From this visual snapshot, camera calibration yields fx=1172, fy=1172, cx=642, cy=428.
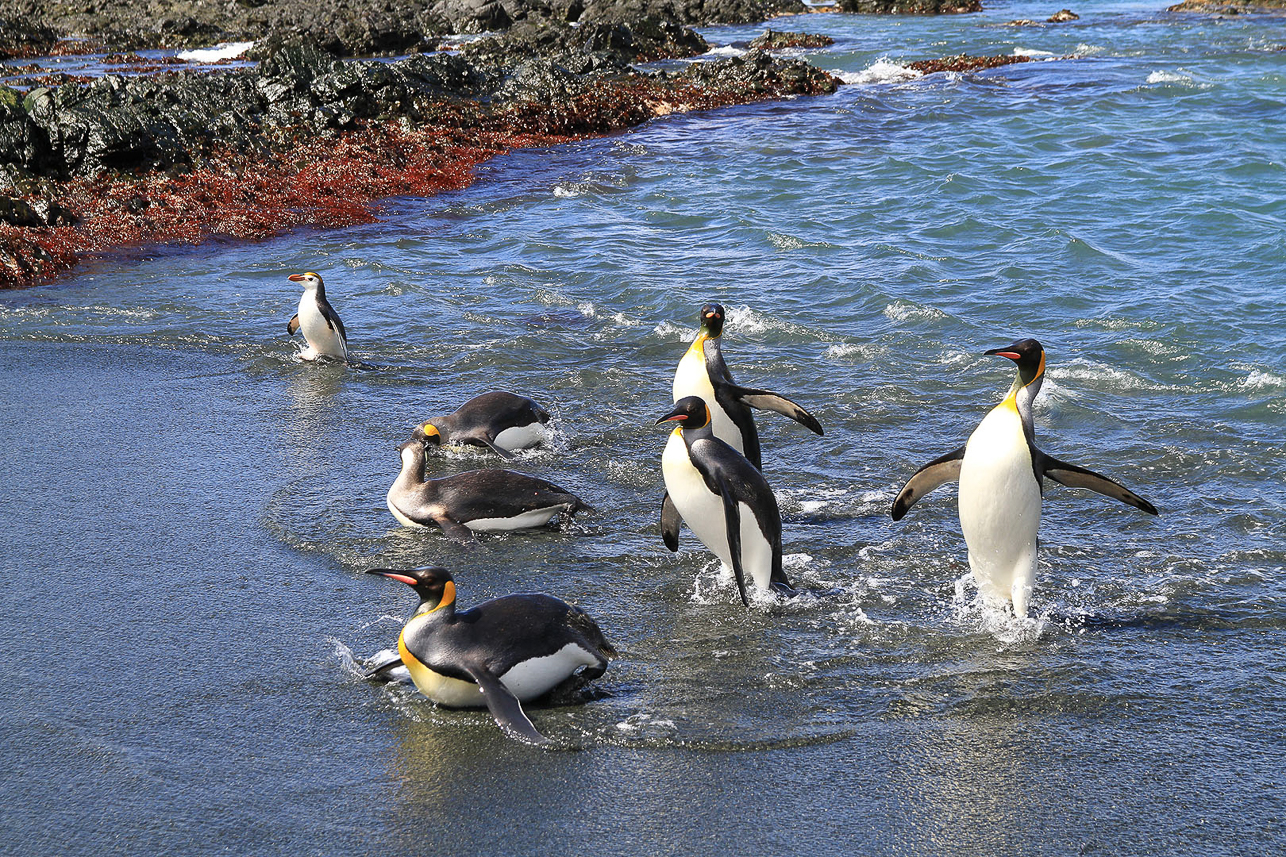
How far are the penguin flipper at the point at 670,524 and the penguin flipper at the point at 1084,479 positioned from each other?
1806 millimetres

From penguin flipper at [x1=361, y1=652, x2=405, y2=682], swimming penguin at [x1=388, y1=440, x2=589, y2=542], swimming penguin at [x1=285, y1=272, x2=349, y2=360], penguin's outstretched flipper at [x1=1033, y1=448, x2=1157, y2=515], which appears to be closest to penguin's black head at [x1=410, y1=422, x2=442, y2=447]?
swimming penguin at [x1=388, y1=440, x2=589, y2=542]

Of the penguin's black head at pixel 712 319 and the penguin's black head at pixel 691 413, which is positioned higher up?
the penguin's black head at pixel 712 319

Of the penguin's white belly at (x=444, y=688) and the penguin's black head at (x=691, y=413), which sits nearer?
the penguin's white belly at (x=444, y=688)

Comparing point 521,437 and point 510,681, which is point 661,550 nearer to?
point 521,437

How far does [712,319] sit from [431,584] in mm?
2883

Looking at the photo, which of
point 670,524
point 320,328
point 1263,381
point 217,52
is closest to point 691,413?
point 670,524

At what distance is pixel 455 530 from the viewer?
6176mm

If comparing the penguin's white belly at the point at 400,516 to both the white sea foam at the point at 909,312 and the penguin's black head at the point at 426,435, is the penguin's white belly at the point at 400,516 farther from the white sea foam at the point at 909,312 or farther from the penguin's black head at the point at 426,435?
the white sea foam at the point at 909,312

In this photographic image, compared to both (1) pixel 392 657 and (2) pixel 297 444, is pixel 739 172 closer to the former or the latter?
(2) pixel 297 444

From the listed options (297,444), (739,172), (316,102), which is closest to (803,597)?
(297,444)

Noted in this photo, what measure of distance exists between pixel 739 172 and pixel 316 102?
7.28 meters

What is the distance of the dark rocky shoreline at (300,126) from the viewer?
14.3 metres

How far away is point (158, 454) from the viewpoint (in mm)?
7266

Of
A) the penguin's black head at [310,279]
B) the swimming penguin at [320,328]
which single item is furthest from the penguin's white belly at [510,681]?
the penguin's black head at [310,279]
